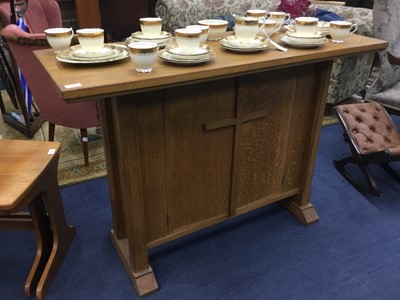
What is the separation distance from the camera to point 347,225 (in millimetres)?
1963

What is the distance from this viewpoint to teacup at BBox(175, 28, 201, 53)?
1.17 metres

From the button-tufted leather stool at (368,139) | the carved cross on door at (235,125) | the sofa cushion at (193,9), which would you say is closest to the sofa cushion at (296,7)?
the sofa cushion at (193,9)

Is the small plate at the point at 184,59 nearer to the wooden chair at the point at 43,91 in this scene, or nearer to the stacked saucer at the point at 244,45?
the stacked saucer at the point at 244,45

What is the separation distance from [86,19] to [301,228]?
3419 millimetres

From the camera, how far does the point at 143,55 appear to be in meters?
1.09

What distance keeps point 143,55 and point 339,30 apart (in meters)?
0.86

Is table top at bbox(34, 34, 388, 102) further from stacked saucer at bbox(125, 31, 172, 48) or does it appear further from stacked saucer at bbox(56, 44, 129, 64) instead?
stacked saucer at bbox(125, 31, 172, 48)

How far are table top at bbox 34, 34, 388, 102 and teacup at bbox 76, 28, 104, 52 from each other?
68 millimetres

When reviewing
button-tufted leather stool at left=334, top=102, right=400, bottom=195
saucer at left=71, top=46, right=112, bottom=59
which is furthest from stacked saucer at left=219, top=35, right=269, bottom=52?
button-tufted leather stool at left=334, top=102, right=400, bottom=195

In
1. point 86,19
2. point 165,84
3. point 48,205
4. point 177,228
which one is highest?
point 165,84

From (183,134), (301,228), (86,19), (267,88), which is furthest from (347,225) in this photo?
(86,19)

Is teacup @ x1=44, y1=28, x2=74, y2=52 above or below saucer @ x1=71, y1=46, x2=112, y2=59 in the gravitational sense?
above

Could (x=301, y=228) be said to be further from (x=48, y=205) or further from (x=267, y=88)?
(x=48, y=205)

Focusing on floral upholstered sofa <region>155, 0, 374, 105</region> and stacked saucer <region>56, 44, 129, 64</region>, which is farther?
floral upholstered sofa <region>155, 0, 374, 105</region>
